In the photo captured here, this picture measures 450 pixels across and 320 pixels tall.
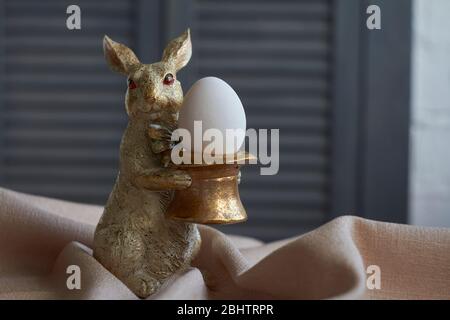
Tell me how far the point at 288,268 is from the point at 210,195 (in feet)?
0.26

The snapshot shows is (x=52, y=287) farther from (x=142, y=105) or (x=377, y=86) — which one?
(x=377, y=86)

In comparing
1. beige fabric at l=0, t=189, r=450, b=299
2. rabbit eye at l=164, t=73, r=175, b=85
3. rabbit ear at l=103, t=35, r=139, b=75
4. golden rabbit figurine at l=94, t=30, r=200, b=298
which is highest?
rabbit ear at l=103, t=35, r=139, b=75

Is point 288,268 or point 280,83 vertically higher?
point 280,83

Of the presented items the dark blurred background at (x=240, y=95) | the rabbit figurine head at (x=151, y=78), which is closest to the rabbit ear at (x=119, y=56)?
the rabbit figurine head at (x=151, y=78)

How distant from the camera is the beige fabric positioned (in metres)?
0.51

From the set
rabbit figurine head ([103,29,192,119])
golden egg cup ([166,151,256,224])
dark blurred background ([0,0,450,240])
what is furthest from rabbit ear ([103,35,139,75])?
dark blurred background ([0,0,450,240])

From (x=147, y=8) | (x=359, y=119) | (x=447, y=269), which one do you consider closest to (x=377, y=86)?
(x=359, y=119)

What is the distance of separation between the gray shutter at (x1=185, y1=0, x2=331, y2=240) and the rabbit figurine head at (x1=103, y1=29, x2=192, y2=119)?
3.57 feet

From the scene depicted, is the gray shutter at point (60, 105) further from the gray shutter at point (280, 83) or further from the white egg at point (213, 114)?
the white egg at point (213, 114)

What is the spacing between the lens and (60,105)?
1.68 meters

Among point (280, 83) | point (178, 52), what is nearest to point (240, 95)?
point (280, 83)

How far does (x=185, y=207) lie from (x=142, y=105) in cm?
9

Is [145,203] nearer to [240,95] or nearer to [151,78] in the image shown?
[151,78]

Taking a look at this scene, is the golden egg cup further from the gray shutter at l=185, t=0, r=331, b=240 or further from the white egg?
the gray shutter at l=185, t=0, r=331, b=240
